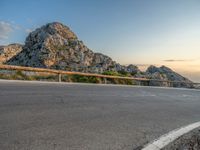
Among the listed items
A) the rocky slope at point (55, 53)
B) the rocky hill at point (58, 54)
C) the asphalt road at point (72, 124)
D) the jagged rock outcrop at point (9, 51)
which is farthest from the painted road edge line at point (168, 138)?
the jagged rock outcrop at point (9, 51)

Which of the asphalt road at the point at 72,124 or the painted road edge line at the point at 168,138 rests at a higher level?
the asphalt road at the point at 72,124

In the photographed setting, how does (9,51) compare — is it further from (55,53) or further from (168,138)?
(168,138)

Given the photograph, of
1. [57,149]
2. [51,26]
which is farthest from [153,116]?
[51,26]

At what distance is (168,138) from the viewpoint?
21.8ft

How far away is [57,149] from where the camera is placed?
5.13m

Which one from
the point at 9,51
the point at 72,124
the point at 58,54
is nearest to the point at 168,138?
the point at 72,124

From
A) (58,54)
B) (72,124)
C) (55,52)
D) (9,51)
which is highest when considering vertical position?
(9,51)

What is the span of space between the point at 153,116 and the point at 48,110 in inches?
126

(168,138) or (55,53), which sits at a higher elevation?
(55,53)

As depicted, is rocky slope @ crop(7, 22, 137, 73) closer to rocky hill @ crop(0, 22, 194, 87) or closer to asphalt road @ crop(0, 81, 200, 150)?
rocky hill @ crop(0, 22, 194, 87)

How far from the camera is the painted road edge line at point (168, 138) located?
19.2ft

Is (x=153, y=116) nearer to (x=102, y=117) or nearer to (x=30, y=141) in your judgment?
(x=102, y=117)

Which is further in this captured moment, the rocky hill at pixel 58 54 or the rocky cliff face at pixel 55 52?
the rocky cliff face at pixel 55 52

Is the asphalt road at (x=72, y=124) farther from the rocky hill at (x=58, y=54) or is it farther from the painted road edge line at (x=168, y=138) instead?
the rocky hill at (x=58, y=54)
